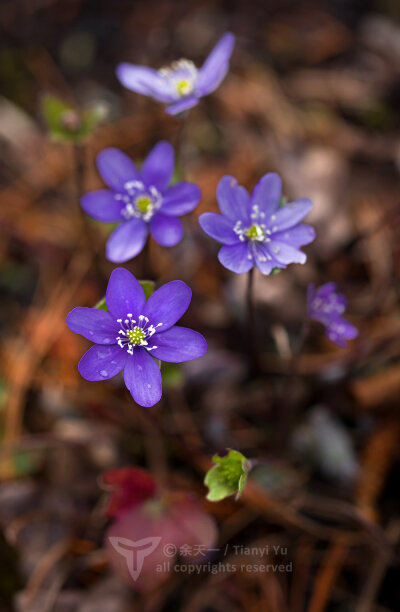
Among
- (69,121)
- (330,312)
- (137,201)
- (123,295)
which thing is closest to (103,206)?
(137,201)

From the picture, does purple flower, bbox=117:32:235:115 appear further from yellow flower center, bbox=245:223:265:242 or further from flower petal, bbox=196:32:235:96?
yellow flower center, bbox=245:223:265:242

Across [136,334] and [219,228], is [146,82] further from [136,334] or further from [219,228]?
[136,334]

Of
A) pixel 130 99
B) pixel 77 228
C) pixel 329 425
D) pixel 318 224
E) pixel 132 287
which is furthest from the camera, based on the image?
pixel 130 99

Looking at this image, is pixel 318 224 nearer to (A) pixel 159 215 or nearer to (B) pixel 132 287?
(A) pixel 159 215


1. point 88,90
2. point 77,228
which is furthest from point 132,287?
point 88,90

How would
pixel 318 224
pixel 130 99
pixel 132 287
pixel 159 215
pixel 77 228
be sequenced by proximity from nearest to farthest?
pixel 132 287, pixel 159 215, pixel 318 224, pixel 77 228, pixel 130 99

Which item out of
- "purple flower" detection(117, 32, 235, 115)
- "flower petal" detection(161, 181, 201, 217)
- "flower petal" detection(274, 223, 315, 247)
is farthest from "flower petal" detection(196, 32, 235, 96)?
"flower petal" detection(274, 223, 315, 247)

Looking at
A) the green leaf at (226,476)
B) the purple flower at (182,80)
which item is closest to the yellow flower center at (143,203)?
the purple flower at (182,80)
